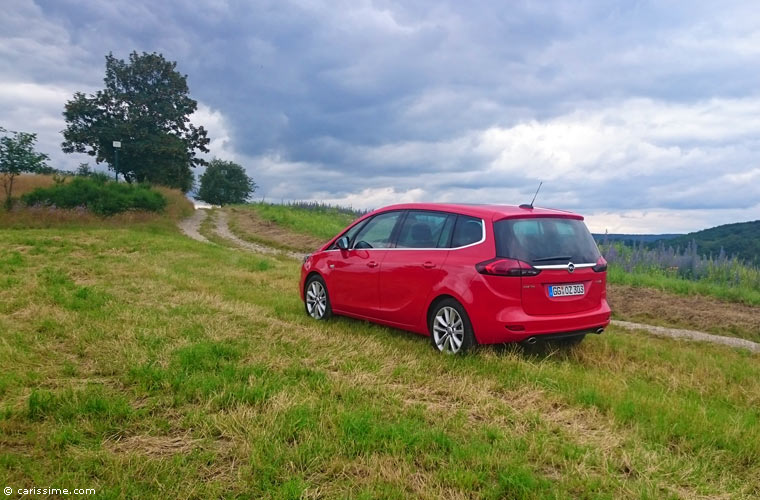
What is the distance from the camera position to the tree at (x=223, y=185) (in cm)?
8388

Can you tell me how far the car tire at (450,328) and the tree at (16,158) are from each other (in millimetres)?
25971

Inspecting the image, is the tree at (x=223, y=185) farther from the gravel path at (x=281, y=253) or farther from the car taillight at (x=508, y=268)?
the car taillight at (x=508, y=268)

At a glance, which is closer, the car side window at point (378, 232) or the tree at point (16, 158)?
the car side window at point (378, 232)

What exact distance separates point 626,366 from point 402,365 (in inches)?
98.2

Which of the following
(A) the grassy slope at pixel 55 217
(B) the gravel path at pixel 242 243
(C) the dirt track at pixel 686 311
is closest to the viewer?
(C) the dirt track at pixel 686 311

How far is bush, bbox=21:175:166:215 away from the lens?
27.5 meters


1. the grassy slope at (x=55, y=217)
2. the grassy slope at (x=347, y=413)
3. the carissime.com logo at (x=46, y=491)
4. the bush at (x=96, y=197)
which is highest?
the bush at (x=96, y=197)

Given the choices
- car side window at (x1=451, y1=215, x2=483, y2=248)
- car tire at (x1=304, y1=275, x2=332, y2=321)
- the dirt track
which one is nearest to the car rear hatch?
car side window at (x1=451, y1=215, x2=483, y2=248)

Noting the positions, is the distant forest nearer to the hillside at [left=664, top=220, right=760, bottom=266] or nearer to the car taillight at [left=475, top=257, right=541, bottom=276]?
the hillside at [left=664, top=220, right=760, bottom=266]

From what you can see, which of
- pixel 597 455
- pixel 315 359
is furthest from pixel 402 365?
pixel 597 455

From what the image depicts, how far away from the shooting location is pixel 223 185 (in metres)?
84.6

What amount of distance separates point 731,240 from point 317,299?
58.6 ft

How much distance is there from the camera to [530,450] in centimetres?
375

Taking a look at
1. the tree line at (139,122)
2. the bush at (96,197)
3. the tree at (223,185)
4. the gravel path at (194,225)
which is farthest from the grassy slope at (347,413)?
the tree at (223,185)
